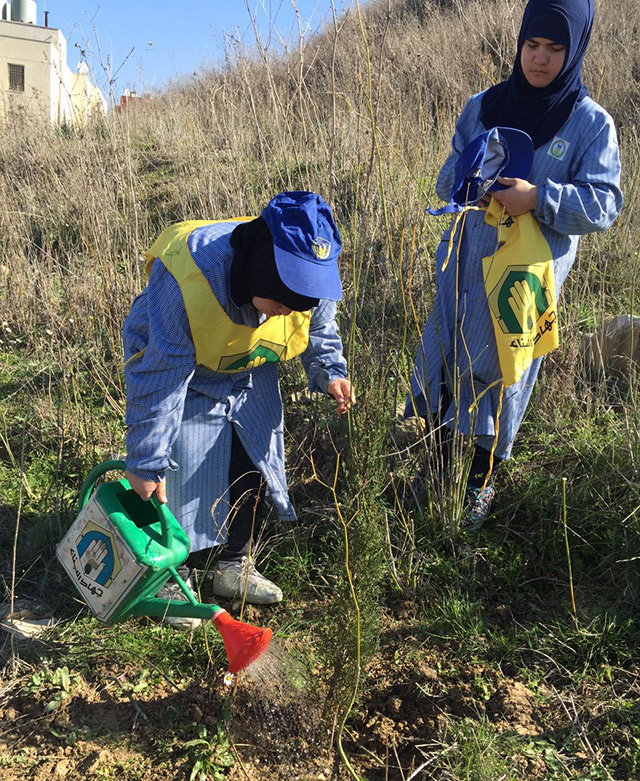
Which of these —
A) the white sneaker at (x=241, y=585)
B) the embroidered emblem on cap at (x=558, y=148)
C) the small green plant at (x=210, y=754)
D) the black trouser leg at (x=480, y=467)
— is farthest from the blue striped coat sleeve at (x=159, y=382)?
the embroidered emblem on cap at (x=558, y=148)

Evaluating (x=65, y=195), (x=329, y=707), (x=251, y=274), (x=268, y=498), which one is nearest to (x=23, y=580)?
(x=268, y=498)

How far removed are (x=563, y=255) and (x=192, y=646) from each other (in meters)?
1.67

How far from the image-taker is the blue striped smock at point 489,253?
1.96 m

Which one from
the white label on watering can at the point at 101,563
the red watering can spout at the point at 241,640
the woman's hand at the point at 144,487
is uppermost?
the woman's hand at the point at 144,487

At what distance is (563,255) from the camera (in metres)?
2.12

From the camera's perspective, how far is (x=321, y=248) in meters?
1.68

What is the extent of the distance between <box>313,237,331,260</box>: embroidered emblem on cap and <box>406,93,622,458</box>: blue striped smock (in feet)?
1.67

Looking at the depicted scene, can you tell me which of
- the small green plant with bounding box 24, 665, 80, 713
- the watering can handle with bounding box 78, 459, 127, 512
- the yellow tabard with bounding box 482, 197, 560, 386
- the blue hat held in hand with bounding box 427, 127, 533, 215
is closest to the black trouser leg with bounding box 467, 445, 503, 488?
the yellow tabard with bounding box 482, 197, 560, 386

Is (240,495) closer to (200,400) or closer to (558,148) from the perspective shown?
(200,400)

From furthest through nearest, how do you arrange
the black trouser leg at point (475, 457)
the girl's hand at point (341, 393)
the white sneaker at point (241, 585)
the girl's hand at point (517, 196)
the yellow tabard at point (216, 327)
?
1. the black trouser leg at point (475, 457)
2. the white sneaker at point (241, 585)
3. the girl's hand at point (341, 393)
4. the girl's hand at point (517, 196)
5. the yellow tabard at point (216, 327)

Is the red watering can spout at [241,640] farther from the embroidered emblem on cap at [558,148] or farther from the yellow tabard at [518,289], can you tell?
the embroidered emblem on cap at [558,148]

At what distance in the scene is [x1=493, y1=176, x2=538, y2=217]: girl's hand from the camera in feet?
6.37

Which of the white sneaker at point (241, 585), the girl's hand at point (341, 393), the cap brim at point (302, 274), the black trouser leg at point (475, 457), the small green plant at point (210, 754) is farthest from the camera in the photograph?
the black trouser leg at point (475, 457)

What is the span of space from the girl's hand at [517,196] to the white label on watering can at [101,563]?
1.42m
